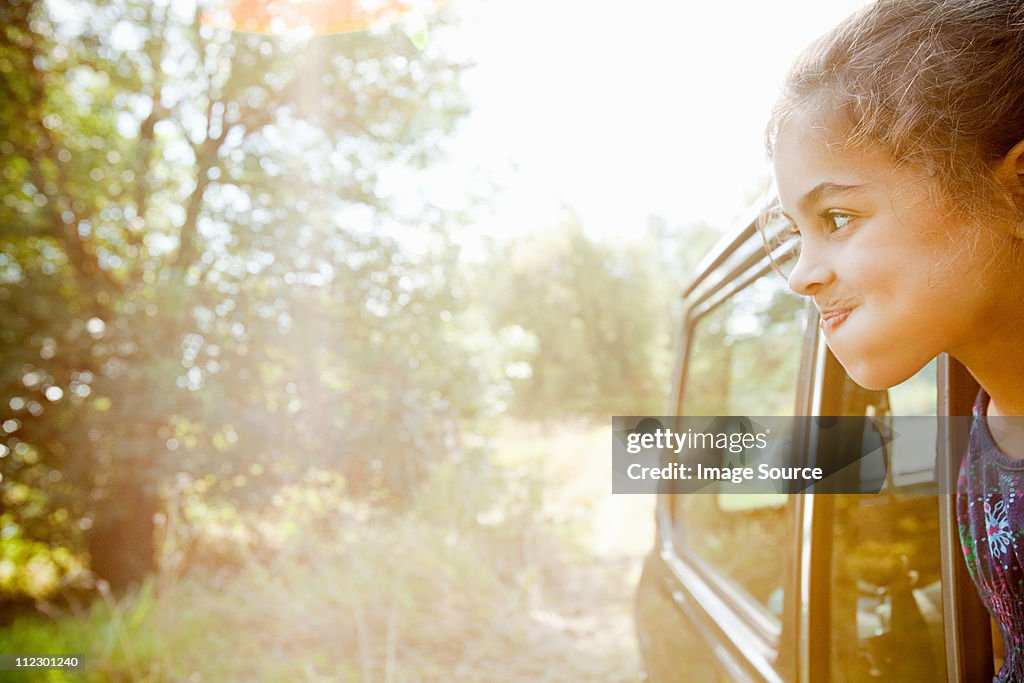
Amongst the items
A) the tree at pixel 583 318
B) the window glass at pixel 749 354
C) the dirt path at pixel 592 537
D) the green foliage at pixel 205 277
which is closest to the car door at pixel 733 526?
the window glass at pixel 749 354

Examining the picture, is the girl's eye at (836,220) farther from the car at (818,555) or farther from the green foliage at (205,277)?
the green foliage at (205,277)

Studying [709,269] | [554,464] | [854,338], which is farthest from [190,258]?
[854,338]

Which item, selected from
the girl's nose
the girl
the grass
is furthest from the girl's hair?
the grass

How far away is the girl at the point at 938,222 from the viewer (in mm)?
815

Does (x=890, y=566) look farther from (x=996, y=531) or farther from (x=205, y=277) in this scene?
(x=205, y=277)

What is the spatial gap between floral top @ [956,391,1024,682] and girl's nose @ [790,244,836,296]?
267 mm

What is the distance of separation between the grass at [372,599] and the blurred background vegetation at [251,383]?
21 mm

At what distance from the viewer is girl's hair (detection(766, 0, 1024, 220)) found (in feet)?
2.72

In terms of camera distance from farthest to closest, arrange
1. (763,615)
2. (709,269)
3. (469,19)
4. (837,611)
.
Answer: (469,19) → (709,269) → (763,615) → (837,611)

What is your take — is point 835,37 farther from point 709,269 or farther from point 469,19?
point 469,19

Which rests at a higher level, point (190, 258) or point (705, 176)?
point (705, 176)

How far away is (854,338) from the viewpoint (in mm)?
865

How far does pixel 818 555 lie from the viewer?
3.74 ft

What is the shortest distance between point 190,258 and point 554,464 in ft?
12.4
